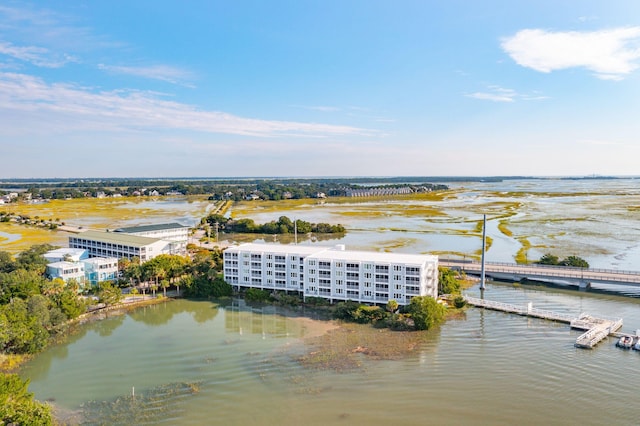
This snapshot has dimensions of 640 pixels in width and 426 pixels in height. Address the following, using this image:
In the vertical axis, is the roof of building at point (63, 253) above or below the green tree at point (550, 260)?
above

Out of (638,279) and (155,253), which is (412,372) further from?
(155,253)

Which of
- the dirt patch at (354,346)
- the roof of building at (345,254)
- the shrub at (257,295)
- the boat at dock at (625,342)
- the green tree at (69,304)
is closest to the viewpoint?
the dirt patch at (354,346)

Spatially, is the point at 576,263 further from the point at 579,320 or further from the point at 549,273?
the point at 579,320

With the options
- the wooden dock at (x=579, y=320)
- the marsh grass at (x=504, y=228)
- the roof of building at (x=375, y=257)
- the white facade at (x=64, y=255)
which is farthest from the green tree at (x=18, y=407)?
the marsh grass at (x=504, y=228)

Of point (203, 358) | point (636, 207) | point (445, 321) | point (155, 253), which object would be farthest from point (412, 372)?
point (636, 207)

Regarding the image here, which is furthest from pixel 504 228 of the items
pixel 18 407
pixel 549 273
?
pixel 18 407

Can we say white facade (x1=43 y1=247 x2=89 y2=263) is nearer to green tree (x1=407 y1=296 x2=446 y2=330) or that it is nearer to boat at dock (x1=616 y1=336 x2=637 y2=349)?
green tree (x1=407 y1=296 x2=446 y2=330)

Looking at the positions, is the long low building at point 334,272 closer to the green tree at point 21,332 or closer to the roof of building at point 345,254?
the roof of building at point 345,254
